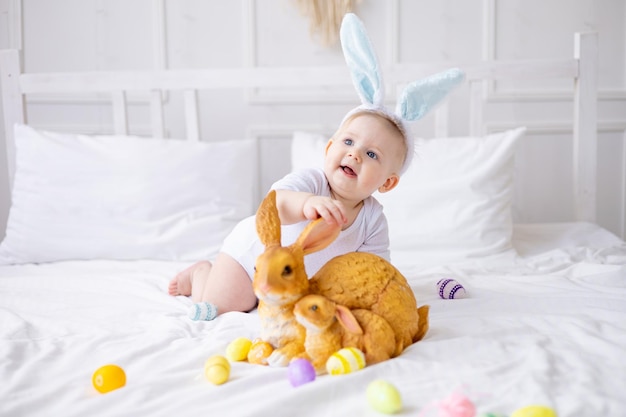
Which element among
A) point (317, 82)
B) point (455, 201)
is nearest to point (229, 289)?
point (455, 201)

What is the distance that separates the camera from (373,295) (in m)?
0.87

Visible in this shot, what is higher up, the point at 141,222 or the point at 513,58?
the point at 513,58

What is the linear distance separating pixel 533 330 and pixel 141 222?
1175 millimetres

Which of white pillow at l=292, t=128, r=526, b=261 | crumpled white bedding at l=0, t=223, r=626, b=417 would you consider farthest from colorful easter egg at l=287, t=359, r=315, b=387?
white pillow at l=292, t=128, r=526, b=261

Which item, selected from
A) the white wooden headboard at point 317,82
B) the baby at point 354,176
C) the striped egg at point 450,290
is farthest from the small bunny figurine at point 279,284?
the white wooden headboard at point 317,82

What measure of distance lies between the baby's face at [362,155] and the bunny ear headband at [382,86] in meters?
0.03

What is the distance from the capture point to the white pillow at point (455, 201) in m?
1.72

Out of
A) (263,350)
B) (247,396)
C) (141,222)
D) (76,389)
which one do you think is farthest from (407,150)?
(141,222)

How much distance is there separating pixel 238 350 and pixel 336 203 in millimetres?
267

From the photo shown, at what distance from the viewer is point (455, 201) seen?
5.75 feet

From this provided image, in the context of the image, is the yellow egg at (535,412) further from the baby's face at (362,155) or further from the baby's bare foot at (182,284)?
the baby's bare foot at (182,284)

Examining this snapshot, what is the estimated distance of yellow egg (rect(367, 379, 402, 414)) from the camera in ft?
2.22

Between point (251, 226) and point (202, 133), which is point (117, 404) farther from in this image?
point (202, 133)

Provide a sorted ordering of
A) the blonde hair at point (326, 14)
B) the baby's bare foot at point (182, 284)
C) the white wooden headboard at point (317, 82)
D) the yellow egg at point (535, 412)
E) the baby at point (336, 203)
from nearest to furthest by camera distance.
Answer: the yellow egg at point (535, 412)
the baby at point (336, 203)
the baby's bare foot at point (182, 284)
the white wooden headboard at point (317, 82)
the blonde hair at point (326, 14)
